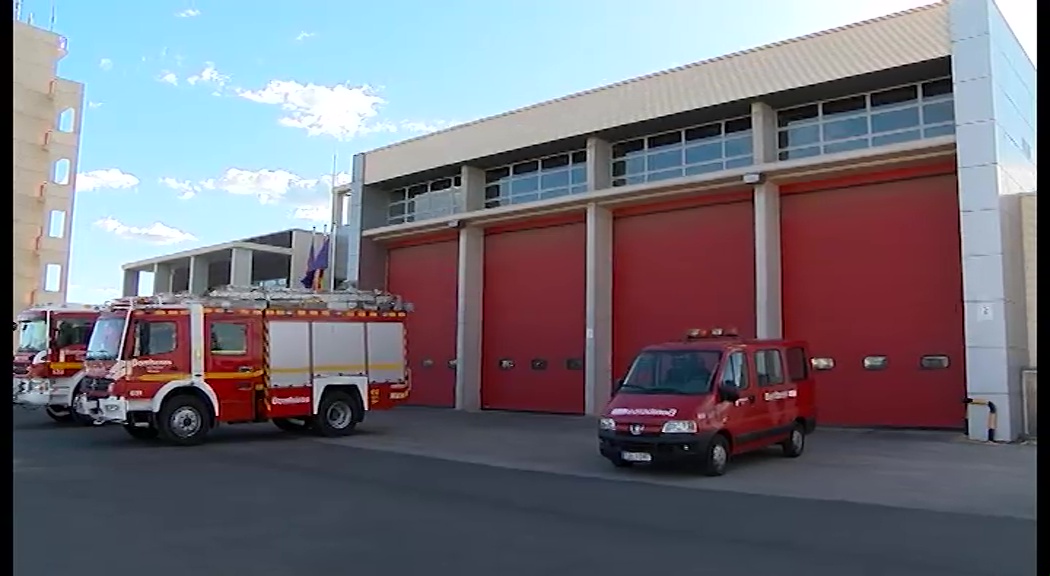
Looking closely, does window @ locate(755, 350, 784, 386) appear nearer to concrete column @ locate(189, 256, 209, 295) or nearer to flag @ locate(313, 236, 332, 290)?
flag @ locate(313, 236, 332, 290)

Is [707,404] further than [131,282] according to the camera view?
No

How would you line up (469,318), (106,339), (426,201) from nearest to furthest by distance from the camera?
(106,339) → (469,318) → (426,201)

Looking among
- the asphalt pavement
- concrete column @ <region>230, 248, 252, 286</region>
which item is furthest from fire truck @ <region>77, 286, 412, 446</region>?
concrete column @ <region>230, 248, 252, 286</region>

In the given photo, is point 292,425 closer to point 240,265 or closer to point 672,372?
point 672,372

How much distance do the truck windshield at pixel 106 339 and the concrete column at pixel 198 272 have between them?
2279cm

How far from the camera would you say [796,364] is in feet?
47.9

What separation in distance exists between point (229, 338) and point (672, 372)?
871cm

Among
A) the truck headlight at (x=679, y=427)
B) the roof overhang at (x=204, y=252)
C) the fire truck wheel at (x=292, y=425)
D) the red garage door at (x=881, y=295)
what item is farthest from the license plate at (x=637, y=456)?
the roof overhang at (x=204, y=252)

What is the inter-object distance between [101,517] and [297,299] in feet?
31.4

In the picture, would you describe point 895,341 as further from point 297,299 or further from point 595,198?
point 297,299

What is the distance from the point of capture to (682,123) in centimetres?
2248

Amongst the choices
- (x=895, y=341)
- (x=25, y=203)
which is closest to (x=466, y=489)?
(x=25, y=203)

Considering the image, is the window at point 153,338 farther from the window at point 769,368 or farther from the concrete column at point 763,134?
the concrete column at point 763,134

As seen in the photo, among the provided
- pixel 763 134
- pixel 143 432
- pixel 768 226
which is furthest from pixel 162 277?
pixel 768 226
